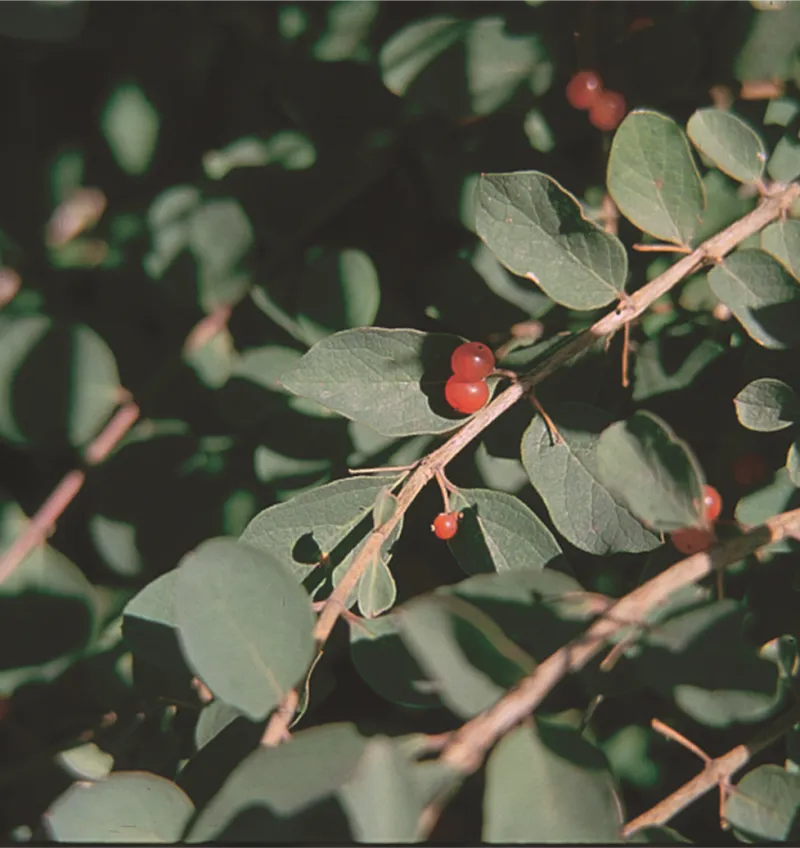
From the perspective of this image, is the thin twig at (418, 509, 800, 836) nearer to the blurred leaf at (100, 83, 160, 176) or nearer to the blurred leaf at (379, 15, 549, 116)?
the blurred leaf at (379, 15, 549, 116)

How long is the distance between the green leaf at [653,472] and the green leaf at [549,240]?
0.26m

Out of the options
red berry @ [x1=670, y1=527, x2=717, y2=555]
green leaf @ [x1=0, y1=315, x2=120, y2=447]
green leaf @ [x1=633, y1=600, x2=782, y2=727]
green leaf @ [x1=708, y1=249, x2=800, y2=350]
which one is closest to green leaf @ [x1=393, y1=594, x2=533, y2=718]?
green leaf @ [x1=633, y1=600, x2=782, y2=727]

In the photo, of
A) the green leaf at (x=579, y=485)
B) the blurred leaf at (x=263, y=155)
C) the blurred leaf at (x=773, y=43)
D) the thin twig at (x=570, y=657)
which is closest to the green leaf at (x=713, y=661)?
the thin twig at (x=570, y=657)

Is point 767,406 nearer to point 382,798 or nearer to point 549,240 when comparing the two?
point 549,240

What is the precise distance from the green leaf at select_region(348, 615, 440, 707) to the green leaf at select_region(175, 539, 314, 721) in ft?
0.42

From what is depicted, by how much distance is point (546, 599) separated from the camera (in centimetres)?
82

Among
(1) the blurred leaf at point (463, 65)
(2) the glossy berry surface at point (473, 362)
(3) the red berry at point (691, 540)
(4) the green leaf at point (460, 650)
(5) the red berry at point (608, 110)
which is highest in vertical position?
(1) the blurred leaf at point (463, 65)

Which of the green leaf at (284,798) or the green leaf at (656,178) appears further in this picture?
the green leaf at (656,178)

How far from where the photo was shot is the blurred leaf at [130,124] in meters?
1.47

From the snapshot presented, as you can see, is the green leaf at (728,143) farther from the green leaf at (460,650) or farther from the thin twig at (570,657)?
the green leaf at (460,650)

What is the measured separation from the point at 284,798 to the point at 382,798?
0.24 ft

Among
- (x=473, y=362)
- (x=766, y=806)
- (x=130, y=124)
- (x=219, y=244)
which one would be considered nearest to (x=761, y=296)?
(x=473, y=362)

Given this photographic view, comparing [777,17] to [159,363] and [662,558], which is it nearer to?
[662,558]

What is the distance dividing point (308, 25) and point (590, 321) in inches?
24.7
